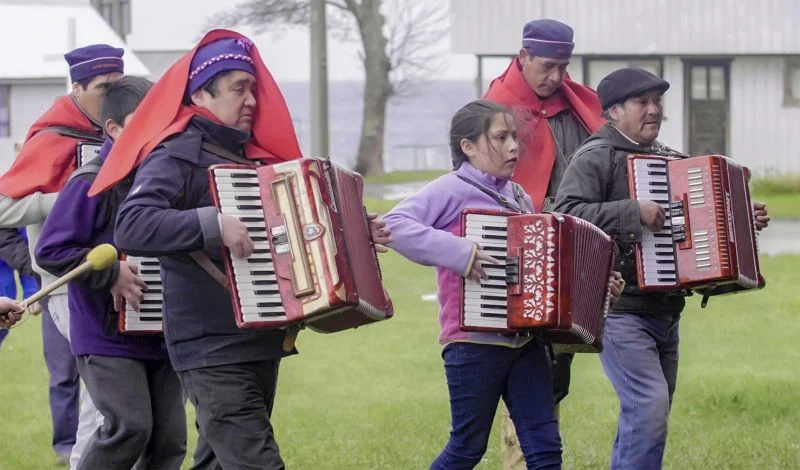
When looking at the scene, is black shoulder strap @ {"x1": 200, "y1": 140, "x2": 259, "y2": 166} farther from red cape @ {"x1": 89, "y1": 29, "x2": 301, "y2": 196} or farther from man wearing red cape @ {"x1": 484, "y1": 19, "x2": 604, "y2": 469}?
man wearing red cape @ {"x1": 484, "y1": 19, "x2": 604, "y2": 469}

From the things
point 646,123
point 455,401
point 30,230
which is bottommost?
point 455,401

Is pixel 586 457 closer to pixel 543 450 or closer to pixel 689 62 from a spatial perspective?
pixel 543 450

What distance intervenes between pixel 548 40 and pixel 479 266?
1.73 metres

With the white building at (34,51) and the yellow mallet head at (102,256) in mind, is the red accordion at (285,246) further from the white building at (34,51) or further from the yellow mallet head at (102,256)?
the white building at (34,51)

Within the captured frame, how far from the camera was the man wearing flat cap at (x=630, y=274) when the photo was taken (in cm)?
643

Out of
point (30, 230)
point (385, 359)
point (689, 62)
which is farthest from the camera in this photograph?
point (689, 62)

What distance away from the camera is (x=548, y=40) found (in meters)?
7.10

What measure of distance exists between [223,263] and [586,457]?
3430 millimetres

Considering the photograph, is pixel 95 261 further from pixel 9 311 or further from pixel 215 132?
pixel 215 132

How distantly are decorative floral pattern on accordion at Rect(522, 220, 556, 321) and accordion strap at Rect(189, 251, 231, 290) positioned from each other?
45.0 inches

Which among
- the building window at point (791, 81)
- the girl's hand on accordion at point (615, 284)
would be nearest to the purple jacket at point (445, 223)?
the girl's hand on accordion at point (615, 284)

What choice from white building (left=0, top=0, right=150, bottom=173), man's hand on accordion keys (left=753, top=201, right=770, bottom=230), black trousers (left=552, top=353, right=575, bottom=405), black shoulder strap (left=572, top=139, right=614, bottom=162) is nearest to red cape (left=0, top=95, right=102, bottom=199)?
black shoulder strap (left=572, top=139, right=614, bottom=162)

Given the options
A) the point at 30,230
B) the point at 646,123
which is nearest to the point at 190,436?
the point at 30,230

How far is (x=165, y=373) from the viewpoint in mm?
6250
